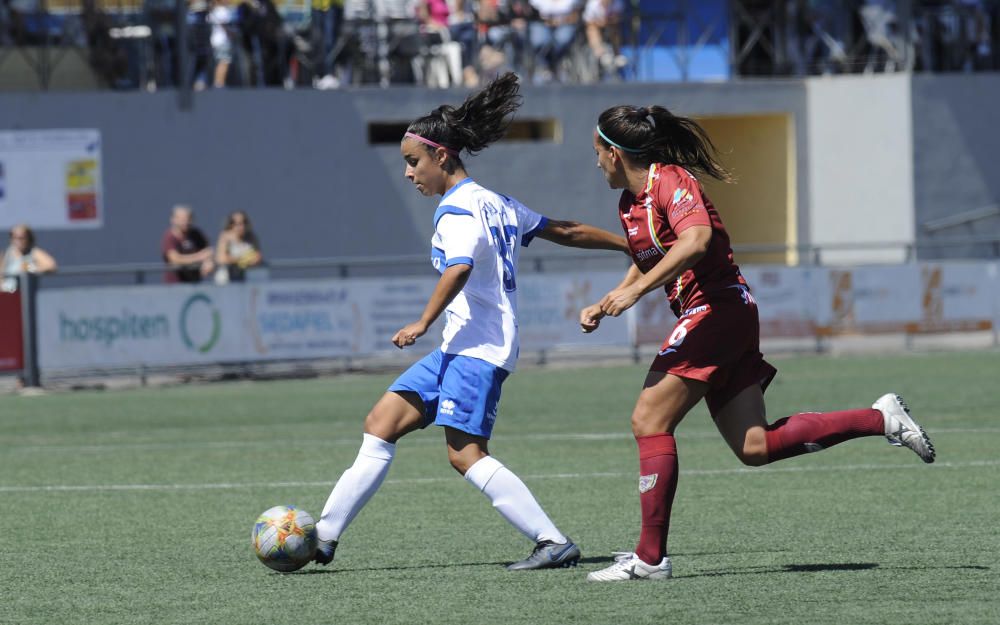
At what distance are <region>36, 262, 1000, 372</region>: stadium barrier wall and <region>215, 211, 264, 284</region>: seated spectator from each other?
474 mm

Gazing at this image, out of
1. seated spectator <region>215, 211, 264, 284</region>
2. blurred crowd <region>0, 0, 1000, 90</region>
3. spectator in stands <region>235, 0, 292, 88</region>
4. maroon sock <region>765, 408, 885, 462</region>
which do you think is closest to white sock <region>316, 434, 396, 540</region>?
maroon sock <region>765, 408, 885, 462</region>

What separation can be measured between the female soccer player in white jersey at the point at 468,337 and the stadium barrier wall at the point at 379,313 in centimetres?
1196

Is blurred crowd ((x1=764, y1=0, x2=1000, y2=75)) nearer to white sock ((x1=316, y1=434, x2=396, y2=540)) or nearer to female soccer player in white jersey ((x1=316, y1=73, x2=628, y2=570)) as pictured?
female soccer player in white jersey ((x1=316, y1=73, x2=628, y2=570))

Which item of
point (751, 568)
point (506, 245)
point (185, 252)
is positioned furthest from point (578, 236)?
point (185, 252)

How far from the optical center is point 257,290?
63.3 feet

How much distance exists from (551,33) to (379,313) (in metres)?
7.10

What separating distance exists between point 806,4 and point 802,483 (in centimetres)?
1738

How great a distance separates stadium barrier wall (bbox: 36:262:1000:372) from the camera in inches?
739

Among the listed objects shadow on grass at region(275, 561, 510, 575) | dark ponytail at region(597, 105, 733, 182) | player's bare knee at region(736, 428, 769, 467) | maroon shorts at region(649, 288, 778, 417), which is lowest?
shadow on grass at region(275, 561, 510, 575)

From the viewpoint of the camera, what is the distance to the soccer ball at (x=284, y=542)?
23.4ft

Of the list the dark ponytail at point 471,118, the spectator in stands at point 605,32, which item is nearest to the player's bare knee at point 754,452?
the dark ponytail at point 471,118

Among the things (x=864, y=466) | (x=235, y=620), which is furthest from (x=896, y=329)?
Answer: (x=235, y=620)

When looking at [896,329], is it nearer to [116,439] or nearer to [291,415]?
[291,415]

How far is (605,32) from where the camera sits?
25.6 meters
